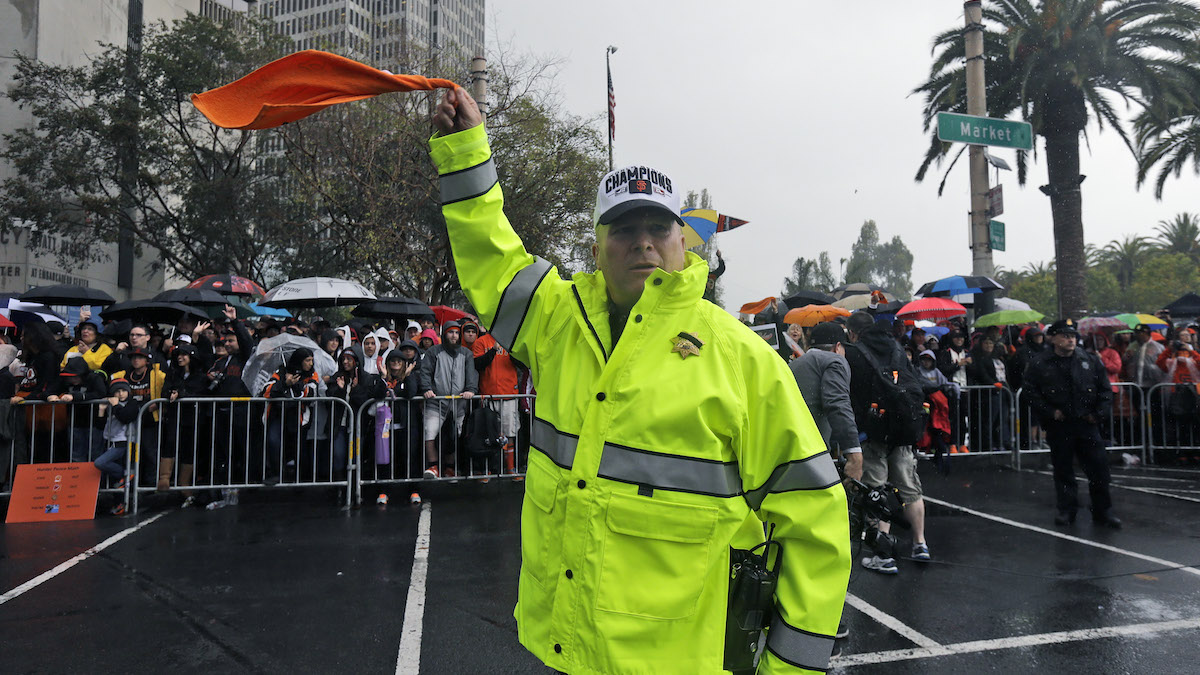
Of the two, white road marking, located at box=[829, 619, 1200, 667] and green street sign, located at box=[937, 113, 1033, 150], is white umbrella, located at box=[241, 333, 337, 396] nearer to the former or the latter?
white road marking, located at box=[829, 619, 1200, 667]

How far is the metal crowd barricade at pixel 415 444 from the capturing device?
848 centimetres

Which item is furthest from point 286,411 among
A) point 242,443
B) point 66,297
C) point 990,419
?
point 990,419

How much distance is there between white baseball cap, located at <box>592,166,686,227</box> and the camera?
1.96 m

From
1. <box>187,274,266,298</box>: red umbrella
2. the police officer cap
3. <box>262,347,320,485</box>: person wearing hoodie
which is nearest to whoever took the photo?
the police officer cap

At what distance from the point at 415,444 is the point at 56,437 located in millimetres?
3669

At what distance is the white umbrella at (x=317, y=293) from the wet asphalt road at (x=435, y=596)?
5.33 m

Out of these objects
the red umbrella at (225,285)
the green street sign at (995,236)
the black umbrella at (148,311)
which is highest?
the green street sign at (995,236)

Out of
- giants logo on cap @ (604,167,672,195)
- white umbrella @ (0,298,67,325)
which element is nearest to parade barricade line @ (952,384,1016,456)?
giants logo on cap @ (604,167,672,195)

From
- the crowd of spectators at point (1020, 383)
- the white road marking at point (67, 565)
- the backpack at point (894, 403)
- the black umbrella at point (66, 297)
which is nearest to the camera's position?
the white road marking at point (67, 565)

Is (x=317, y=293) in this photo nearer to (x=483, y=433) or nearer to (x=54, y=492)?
(x=54, y=492)

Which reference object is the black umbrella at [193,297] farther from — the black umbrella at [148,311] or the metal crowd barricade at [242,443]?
the metal crowd barricade at [242,443]

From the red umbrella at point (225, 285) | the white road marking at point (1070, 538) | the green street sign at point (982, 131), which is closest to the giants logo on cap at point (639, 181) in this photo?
the white road marking at point (1070, 538)

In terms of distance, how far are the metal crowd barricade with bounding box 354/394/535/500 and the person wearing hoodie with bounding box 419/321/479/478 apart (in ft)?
0.07

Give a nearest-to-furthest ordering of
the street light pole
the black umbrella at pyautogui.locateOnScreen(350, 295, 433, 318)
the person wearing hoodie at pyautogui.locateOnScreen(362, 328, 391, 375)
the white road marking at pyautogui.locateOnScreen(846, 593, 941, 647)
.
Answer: the white road marking at pyautogui.locateOnScreen(846, 593, 941, 647) < the person wearing hoodie at pyautogui.locateOnScreen(362, 328, 391, 375) < the street light pole < the black umbrella at pyautogui.locateOnScreen(350, 295, 433, 318)
